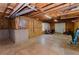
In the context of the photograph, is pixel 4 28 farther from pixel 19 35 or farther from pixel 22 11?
pixel 22 11

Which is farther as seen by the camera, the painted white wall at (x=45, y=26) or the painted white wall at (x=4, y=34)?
the painted white wall at (x=45, y=26)

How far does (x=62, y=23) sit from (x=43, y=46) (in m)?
0.61

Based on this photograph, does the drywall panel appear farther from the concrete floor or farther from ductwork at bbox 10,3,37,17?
ductwork at bbox 10,3,37,17

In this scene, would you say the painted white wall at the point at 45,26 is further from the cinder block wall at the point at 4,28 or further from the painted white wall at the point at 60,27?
the cinder block wall at the point at 4,28

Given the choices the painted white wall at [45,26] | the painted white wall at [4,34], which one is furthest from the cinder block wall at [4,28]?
the painted white wall at [45,26]

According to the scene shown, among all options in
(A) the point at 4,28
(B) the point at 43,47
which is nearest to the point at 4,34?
(A) the point at 4,28

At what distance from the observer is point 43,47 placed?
2152mm

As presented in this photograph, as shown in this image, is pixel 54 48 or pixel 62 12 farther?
pixel 54 48

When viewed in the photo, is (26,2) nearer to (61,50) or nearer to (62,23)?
(62,23)

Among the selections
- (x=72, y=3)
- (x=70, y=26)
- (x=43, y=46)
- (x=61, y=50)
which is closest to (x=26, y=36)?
(x=43, y=46)

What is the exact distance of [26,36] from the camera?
208 cm

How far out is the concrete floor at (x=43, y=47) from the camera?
207 centimetres

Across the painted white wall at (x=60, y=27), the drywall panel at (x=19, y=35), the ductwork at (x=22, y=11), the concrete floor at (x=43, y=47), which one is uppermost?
the ductwork at (x=22, y=11)
